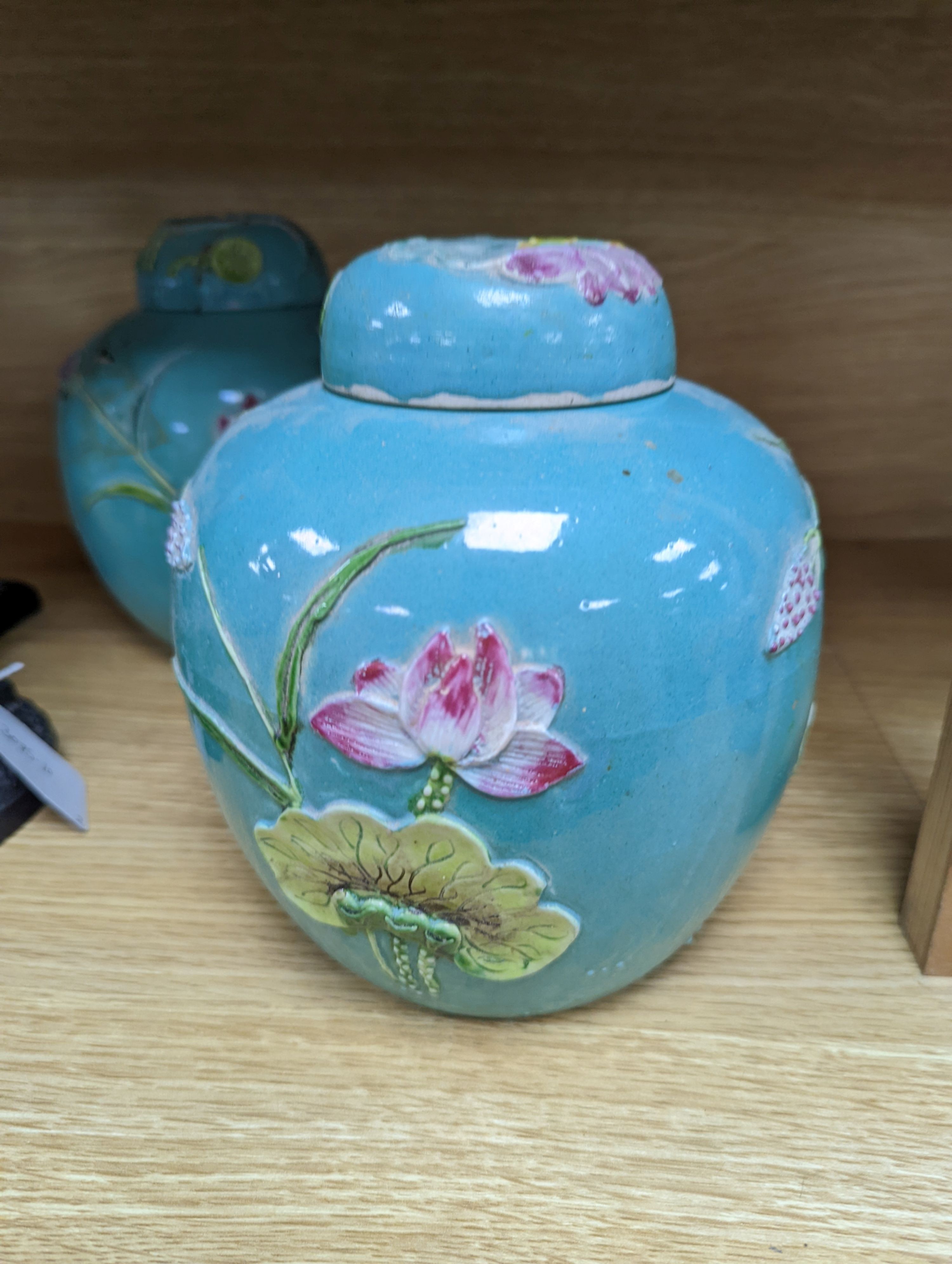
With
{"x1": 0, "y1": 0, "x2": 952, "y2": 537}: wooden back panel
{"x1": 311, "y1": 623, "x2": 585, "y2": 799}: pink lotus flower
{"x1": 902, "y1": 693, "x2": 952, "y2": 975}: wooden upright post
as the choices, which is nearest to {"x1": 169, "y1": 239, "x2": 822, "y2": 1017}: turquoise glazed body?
{"x1": 311, "y1": 623, "x2": 585, "y2": 799}: pink lotus flower

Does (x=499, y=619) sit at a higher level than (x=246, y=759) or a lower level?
higher

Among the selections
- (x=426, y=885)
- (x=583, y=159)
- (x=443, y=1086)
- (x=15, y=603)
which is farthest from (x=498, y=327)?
(x=15, y=603)

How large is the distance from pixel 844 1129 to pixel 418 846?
287mm

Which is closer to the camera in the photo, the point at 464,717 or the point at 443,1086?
the point at 464,717

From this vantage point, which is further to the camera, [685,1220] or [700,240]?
[700,240]

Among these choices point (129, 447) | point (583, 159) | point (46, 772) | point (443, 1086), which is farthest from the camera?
point (583, 159)

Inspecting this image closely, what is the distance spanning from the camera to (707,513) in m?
0.51

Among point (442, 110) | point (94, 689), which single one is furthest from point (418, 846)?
point (442, 110)

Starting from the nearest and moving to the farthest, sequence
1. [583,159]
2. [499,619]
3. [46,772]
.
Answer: [499,619] → [46,772] → [583,159]

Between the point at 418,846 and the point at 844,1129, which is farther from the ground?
the point at 418,846

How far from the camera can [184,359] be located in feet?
2.94

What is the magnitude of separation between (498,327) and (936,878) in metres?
0.44

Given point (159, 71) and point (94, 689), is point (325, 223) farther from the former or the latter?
point (94, 689)

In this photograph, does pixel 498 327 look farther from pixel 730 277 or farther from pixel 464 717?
pixel 730 277
